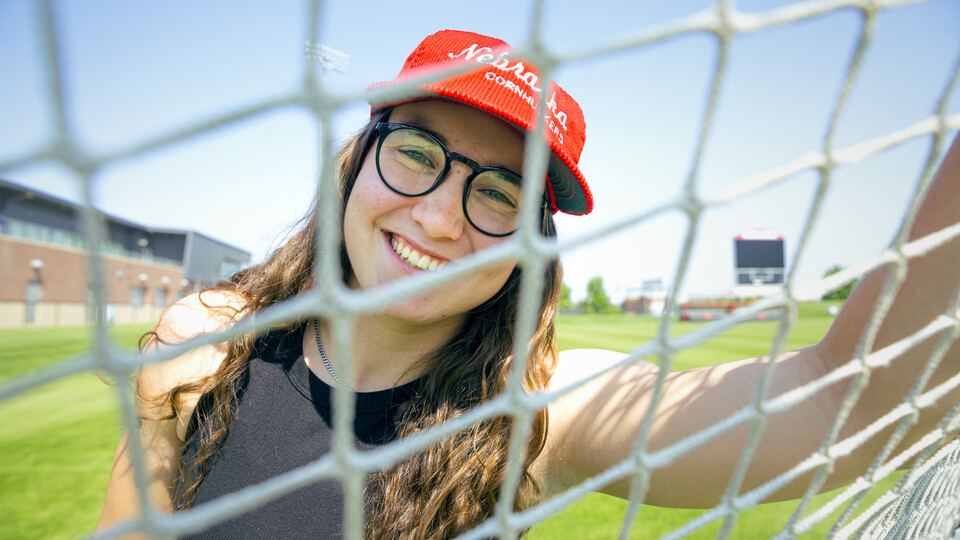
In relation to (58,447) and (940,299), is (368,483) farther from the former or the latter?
(58,447)

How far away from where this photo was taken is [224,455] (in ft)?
3.18

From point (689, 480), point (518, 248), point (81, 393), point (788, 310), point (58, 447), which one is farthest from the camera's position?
point (81, 393)

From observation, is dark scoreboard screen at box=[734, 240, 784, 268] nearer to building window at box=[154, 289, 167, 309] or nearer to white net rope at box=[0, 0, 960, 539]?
white net rope at box=[0, 0, 960, 539]

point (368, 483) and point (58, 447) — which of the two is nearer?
point (368, 483)

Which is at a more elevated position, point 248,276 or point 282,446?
point 248,276

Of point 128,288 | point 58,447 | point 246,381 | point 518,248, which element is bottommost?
point 128,288

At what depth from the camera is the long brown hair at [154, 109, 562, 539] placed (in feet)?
3.04

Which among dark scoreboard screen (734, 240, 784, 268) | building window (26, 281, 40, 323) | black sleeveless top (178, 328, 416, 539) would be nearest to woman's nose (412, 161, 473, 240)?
black sleeveless top (178, 328, 416, 539)

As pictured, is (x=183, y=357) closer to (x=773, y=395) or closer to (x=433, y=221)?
(x=433, y=221)

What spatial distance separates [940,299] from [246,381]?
122 cm

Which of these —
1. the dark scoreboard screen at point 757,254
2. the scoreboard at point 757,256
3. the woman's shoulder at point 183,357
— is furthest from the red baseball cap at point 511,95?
the dark scoreboard screen at point 757,254

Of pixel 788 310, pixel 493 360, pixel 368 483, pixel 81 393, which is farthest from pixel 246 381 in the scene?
pixel 81 393

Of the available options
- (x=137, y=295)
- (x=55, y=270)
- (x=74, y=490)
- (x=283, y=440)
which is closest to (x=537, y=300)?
(x=283, y=440)

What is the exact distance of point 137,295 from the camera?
20953 mm
